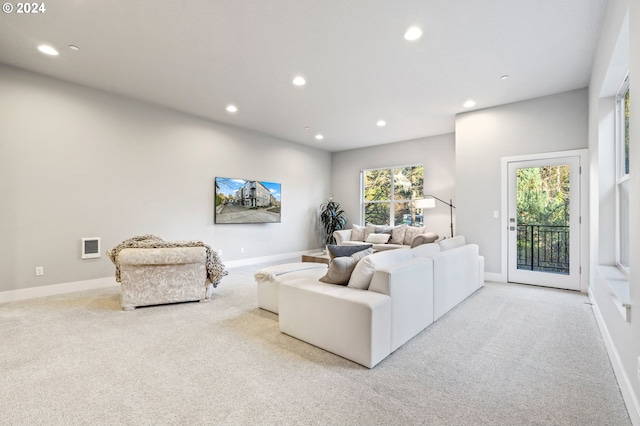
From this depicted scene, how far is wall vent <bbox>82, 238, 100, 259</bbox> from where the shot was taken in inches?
164

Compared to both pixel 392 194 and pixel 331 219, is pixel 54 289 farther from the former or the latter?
pixel 392 194

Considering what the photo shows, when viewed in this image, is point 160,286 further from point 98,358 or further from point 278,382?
point 278,382

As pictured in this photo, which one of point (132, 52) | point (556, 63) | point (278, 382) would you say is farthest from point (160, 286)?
point (556, 63)

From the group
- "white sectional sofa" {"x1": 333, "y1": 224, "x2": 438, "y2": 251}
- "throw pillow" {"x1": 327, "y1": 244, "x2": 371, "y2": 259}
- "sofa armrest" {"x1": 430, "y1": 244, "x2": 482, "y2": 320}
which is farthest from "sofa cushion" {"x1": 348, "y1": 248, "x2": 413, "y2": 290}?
"white sectional sofa" {"x1": 333, "y1": 224, "x2": 438, "y2": 251}

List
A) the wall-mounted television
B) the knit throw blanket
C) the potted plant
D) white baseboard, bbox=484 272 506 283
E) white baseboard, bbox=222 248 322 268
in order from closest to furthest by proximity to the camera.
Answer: the knit throw blanket, white baseboard, bbox=484 272 506 283, the wall-mounted television, white baseboard, bbox=222 248 322 268, the potted plant

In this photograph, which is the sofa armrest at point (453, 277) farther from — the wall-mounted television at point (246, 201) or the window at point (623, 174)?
the wall-mounted television at point (246, 201)

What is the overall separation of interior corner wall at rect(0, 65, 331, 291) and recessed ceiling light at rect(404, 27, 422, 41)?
403cm

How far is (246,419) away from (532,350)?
228cm

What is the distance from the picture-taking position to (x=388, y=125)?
5949 mm

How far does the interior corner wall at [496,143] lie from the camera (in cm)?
425

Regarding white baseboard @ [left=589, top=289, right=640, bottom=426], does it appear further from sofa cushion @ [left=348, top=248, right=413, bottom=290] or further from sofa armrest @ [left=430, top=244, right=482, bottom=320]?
sofa cushion @ [left=348, top=248, right=413, bottom=290]

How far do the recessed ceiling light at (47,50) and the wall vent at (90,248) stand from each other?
2369 millimetres

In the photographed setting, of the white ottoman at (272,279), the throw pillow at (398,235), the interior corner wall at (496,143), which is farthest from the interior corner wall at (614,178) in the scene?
the throw pillow at (398,235)

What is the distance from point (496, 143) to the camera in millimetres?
4777
